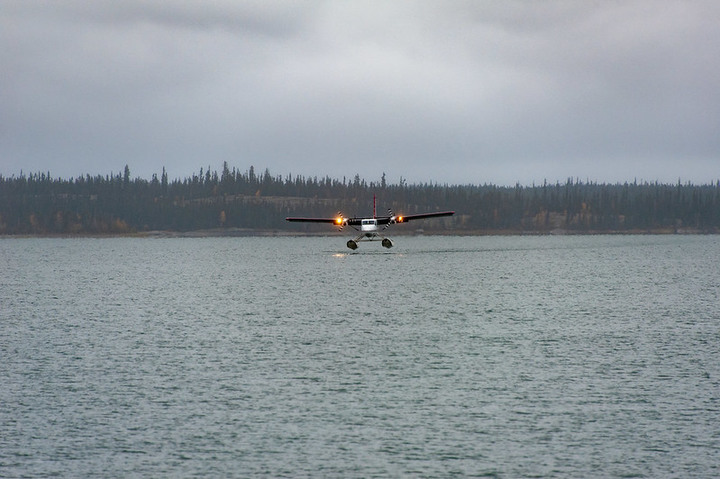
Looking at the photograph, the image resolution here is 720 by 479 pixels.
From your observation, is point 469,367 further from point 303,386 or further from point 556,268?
point 556,268

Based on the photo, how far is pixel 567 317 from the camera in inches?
2489

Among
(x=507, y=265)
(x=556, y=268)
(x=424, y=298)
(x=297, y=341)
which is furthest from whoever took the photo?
(x=507, y=265)

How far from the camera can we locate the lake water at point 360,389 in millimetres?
24812

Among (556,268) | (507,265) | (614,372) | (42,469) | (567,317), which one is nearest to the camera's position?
(42,469)

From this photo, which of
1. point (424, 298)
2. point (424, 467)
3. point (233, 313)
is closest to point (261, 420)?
point (424, 467)

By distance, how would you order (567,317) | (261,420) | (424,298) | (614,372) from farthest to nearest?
(424,298) < (567,317) < (614,372) < (261,420)

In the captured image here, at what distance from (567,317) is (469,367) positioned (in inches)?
983

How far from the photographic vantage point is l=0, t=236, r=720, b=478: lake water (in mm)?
24812

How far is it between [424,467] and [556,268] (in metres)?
118

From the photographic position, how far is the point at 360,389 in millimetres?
34844

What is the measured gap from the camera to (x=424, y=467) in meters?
24.0

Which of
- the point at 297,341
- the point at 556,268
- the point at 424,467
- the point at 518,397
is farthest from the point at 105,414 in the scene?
the point at 556,268

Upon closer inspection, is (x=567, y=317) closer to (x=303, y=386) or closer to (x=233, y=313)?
(x=233, y=313)

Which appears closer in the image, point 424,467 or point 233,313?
point 424,467
